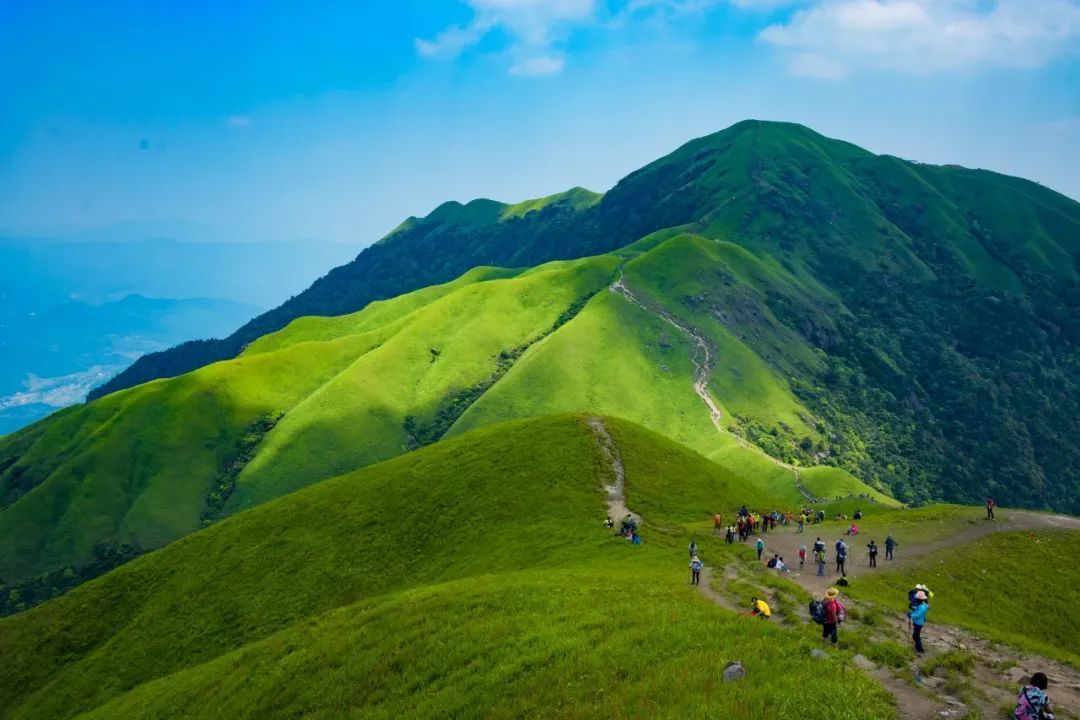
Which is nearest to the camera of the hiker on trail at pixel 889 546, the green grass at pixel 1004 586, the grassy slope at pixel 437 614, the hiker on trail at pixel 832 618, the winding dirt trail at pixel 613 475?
the grassy slope at pixel 437 614

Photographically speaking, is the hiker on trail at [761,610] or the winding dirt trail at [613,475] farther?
the winding dirt trail at [613,475]

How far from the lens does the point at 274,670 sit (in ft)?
121

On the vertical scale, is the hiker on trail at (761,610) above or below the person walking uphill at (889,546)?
above

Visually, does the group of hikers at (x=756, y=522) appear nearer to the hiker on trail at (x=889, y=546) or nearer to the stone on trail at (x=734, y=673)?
the hiker on trail at (x=889, y=546)

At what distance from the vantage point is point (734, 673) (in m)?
22.7

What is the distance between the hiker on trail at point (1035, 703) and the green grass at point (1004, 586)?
15870 millimetres

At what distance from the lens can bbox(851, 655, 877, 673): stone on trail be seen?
77.7 ft

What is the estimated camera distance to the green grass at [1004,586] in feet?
135

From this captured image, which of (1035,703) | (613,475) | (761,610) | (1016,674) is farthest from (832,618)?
(613,475)

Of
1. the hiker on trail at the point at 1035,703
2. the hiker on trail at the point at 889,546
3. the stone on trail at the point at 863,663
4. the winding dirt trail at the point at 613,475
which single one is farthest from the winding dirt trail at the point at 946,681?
the winding dirt trail at the point at 613,475

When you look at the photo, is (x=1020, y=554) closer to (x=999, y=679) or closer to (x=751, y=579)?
(x=751, y=579)

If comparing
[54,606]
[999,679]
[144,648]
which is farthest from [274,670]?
[54,606]

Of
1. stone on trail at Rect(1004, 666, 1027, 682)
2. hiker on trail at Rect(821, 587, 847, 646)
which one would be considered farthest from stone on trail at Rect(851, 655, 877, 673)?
stone on trail at Rect(1004, 666, 1027, 682)

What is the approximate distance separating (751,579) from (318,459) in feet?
574
